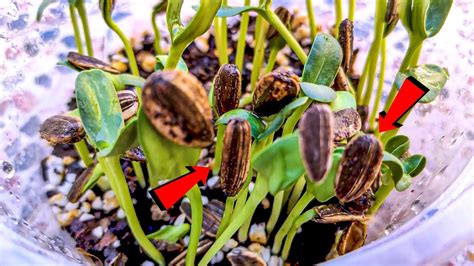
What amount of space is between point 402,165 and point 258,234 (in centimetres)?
15

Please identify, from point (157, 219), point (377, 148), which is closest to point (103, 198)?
point (157, 219)

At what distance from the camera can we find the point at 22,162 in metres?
0.50

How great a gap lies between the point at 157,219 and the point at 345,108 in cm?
20

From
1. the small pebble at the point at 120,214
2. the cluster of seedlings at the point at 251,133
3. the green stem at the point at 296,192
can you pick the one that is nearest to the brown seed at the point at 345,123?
the cluster of seedlings at the point at 251,133

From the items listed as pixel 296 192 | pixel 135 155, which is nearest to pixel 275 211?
pixel 296 192

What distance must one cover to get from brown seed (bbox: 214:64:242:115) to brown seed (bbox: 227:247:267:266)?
0.11 metres

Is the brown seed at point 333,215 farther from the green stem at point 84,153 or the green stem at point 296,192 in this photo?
the green stem at point 84,153

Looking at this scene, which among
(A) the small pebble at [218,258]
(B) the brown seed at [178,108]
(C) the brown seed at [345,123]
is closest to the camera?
(B) the brown seed at [178,108]

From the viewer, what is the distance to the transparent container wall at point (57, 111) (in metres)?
0.42

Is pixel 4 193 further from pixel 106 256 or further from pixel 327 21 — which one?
pixel 327 21

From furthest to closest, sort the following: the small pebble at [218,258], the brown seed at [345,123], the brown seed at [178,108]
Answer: the small pebble at [218,258], the brown seed at [345,123], the brown seed at [178,108]

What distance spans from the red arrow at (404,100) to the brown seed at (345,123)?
1.8 inches

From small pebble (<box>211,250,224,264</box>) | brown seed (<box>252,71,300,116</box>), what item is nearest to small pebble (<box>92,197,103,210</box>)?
small pebble (<box>211,250,224,264</box>)

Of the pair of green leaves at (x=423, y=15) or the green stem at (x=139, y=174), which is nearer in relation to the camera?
the pair of green leaves at (x=423, y=15)
